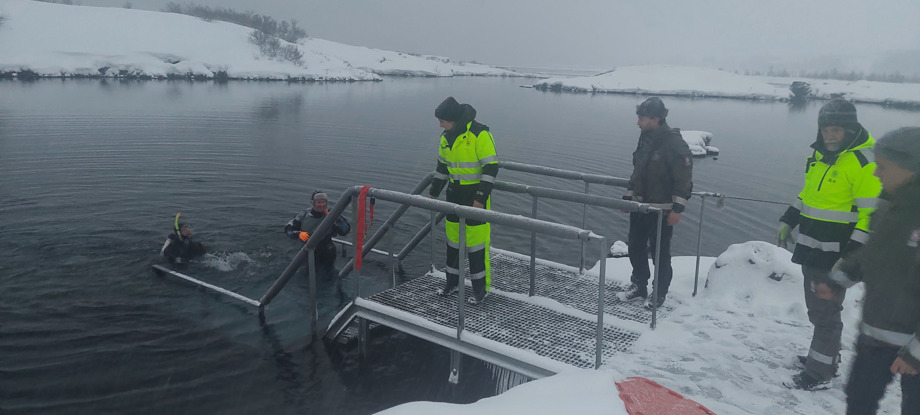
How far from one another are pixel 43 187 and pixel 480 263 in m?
11.7

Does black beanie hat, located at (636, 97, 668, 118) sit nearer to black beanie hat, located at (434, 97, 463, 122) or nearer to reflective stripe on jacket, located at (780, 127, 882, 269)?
reflective stripe on jacket, located at (780, 127, 882, 269)

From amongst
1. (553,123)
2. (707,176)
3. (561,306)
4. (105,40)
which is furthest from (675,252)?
(105,40)

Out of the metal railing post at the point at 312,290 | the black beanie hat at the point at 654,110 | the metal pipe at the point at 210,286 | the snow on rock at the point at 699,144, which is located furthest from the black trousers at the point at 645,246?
the snow on rock at the point at 699,144

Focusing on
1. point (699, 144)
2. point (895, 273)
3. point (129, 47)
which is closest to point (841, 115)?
point (895, 273)

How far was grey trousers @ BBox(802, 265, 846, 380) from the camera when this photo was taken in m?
4.04

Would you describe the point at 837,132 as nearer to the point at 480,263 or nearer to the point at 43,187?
the point at 480,263

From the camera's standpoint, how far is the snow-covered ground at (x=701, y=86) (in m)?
69.4

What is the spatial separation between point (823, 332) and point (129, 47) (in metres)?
84.3

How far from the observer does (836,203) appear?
3887mm

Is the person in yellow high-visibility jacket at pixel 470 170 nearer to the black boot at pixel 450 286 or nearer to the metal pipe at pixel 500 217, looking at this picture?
the black boot at pixel 450 286

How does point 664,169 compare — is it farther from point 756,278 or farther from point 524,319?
point 524,319

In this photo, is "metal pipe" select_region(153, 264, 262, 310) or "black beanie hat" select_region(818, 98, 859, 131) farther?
"metal pipe" select_region(153, 264, 262, 310)

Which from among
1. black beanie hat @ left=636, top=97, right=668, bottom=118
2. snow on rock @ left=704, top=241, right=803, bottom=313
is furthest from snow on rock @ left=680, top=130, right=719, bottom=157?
black beanie hat @ left=636, top=97, right=668, bottom=118

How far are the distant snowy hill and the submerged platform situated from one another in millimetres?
61379
